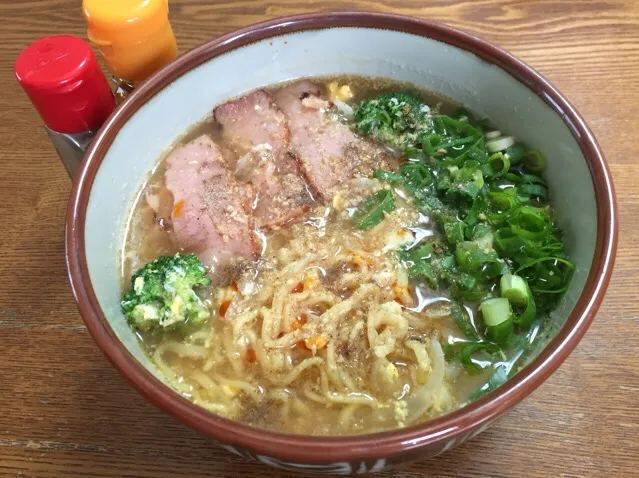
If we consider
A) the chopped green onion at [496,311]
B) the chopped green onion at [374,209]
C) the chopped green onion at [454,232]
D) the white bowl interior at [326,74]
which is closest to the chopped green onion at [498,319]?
the chopped green onion at [496,311]

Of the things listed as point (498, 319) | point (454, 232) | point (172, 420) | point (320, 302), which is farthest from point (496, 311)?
point (172, 420)

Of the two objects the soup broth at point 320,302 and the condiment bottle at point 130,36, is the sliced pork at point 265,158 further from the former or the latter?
the condiment bottle at point 130,36

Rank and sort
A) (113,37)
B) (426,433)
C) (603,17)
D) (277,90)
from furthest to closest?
(603,17)
(277,90)
(113,37)
(426,433)

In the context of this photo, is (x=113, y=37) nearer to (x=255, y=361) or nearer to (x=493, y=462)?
(x=255, y=361)

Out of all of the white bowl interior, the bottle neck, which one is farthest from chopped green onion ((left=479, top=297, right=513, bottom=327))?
the bottle neck

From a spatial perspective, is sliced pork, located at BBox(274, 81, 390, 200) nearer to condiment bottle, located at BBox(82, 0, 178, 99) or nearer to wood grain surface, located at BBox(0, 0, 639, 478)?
condiment bottle, located at BBox(82, 0, 178, 99)

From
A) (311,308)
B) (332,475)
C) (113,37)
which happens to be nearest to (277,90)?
(113,37)
